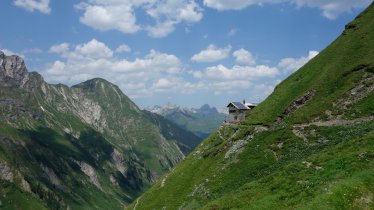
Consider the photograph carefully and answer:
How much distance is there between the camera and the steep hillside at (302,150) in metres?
49.8

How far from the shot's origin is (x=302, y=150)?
276 ft

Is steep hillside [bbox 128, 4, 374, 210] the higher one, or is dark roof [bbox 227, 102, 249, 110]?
dark roof [bbox 227, 102, 249, 110]

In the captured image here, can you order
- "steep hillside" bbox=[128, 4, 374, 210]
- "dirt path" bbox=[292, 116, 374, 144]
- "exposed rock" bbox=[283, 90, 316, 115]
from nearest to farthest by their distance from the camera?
"steep hillside" bbox=[128, 4, 374, 210] → "dirt path" bbox=[292, 116, 374, 144] → "exposed rock" bbox=[283, 90, 316, 115]

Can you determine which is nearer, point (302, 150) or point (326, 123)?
point (302, 150)

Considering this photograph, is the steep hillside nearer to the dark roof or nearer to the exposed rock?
the exposed rock

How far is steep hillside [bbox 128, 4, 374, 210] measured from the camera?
163 ft

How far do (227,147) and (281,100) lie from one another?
25.1 metres

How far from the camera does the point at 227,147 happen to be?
354 ft

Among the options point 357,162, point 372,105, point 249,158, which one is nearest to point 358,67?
point 372,105

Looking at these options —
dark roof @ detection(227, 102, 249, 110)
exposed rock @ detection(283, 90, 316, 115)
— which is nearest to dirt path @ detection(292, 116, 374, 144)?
exposed rock @ detection(283, 90, 316, 115)

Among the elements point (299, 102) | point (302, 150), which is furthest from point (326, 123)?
point (299, 102)

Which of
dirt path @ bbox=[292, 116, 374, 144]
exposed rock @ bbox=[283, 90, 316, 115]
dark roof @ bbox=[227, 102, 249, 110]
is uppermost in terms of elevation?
dark roof @ bbox=[227, 102, 249, 110]

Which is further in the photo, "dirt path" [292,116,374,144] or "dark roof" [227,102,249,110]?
"dark roof" [227,102,249,110]

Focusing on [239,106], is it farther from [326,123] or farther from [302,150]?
[302,150]
